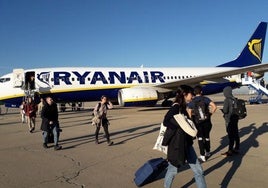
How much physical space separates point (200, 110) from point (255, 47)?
26375 mm

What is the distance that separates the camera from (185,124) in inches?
164

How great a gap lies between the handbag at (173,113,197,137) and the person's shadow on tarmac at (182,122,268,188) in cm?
136

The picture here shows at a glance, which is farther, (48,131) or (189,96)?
(48,131)

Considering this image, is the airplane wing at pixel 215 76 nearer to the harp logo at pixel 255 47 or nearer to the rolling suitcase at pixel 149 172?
the harp logo at pixel 255 47

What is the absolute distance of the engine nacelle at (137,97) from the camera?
66.2 feet

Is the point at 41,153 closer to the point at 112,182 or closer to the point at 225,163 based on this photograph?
the point at 112,182

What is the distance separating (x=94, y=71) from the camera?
2227cm

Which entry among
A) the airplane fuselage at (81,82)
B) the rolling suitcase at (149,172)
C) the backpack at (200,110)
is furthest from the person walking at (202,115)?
the airplane fuselage at (81,82)

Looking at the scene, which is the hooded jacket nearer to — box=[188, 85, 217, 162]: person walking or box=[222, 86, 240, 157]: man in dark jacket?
box=[222, 86, 240, 157]: man in dark jacket

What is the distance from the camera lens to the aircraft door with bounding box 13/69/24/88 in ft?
65.2

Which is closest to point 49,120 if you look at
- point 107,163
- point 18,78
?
point 107,163

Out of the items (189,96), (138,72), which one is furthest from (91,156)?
(138,72)

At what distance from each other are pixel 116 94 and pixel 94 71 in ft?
7.61

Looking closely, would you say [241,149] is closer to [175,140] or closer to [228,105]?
[228,105]
